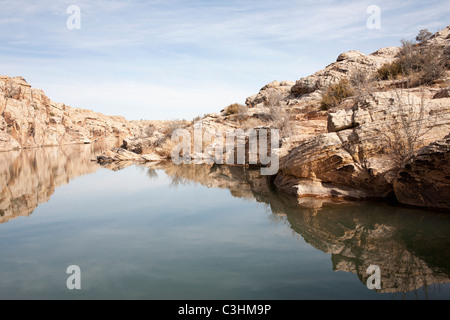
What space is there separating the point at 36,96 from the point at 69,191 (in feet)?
139

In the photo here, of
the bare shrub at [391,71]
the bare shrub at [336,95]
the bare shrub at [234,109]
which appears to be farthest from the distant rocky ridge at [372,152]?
the bare shrub at [234,109]

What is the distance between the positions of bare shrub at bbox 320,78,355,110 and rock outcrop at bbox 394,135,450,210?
970 centimetres

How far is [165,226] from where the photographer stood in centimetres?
757

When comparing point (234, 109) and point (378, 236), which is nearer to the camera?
point (378, 236)

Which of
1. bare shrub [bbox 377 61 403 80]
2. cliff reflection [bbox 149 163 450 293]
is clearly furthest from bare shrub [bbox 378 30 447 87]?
cliff reflection [bbox 149 163 450 293]

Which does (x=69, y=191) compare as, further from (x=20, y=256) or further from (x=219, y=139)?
(x=219, y=139)

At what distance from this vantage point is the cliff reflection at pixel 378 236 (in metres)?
4.79

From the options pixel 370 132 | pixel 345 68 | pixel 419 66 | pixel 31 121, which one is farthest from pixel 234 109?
pixel 31 121

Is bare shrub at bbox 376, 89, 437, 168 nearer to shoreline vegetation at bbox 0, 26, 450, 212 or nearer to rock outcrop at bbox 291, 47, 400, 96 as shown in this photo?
shoreline vegetation at bbox 0, 26, 450, 212

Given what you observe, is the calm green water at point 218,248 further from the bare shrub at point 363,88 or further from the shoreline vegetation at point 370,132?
the bare shrub at point 363,88

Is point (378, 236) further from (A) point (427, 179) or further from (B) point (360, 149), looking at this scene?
(B) point (360, 149)

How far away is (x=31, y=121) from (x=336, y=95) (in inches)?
1498

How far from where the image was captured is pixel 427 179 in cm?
755

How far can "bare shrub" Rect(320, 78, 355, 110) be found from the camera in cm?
1739
